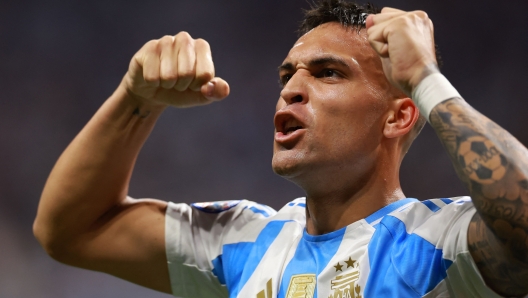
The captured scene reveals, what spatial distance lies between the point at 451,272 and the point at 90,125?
3.23 ft

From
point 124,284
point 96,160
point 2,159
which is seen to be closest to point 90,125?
point 96,160

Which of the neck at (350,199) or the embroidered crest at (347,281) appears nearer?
the embroidered crest at (347,281)

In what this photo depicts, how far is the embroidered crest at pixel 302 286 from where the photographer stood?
1.25 meters

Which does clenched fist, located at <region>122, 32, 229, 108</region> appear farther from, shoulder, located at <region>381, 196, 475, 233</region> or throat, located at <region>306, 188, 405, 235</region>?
shoulder, located at <region>381, 196, 475, 233</region>

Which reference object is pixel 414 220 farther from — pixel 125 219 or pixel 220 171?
pixel 220 171

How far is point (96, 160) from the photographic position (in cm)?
153

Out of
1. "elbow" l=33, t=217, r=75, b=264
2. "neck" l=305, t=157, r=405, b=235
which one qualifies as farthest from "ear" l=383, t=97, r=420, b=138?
"elbow" l=33, t=217, r=75, b=264

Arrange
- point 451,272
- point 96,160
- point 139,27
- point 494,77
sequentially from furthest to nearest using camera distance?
point 139,27
point 494,77
point 96,160
point 451,272

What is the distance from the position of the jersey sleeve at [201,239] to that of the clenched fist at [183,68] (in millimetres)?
353

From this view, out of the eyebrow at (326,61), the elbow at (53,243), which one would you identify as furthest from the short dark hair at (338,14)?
the elbow at (53,243)

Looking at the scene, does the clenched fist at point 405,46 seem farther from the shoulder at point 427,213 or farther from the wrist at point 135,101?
the wrist at point 135,101

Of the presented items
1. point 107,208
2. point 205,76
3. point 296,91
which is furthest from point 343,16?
point 107,208

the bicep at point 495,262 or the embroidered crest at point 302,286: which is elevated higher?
the bicep at point 495,262

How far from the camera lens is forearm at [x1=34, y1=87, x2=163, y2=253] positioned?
1526mm
